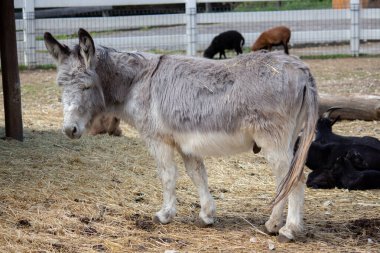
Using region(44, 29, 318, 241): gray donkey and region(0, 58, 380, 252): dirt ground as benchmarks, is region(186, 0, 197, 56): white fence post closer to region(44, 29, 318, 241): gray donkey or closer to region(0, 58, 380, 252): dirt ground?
region(0, 58, 380, 252): dirt ground

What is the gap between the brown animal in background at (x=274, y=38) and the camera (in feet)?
59.6

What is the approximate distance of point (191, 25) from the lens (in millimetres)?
17984

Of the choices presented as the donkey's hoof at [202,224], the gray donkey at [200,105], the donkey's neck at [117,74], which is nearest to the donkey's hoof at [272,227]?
the gray donkey at [200,105]

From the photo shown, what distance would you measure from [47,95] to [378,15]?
31.3 feet

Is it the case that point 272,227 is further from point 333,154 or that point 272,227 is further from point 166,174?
point 333,154

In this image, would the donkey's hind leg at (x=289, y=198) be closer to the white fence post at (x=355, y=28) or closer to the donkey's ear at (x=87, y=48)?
the donkey's ear at (x=87, y=48)

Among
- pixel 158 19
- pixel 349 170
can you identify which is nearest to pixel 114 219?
pixel 349 170

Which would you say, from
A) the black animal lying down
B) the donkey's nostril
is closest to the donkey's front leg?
the donkey's nostril

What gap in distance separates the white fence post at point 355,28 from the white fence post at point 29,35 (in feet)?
25.7

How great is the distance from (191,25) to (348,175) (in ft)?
36.0

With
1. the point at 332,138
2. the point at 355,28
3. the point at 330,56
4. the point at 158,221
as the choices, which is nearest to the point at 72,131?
the point at 158,221

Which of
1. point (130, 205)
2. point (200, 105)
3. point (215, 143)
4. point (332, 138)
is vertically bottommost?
point (130, 205)

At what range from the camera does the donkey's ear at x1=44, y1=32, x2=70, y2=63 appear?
591 centimetres

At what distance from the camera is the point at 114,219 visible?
620 cm
